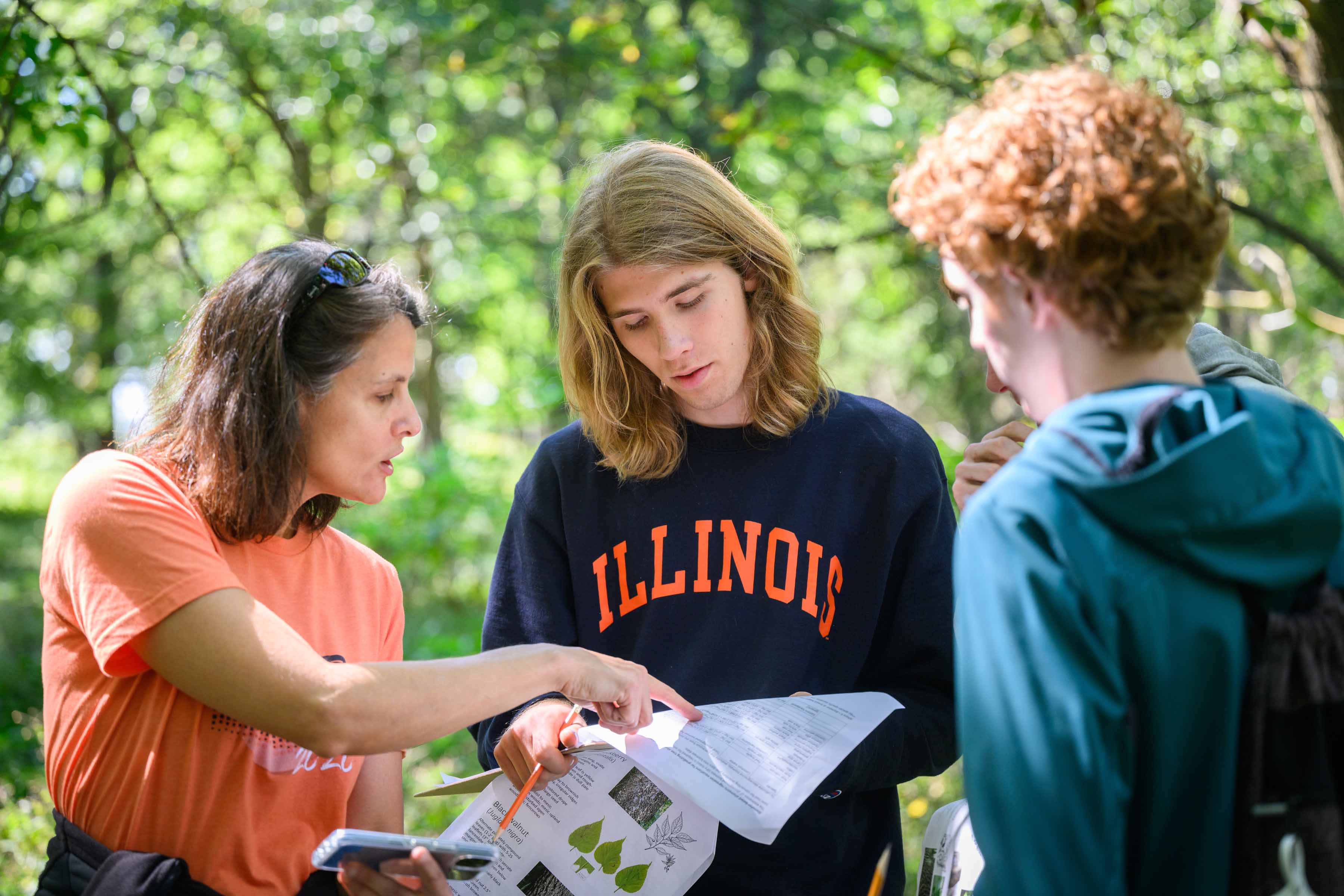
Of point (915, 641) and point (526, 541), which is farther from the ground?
point (526, 541)

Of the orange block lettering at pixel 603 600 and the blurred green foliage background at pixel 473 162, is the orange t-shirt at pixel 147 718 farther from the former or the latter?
the blurred green foliage background at pixel 473 162

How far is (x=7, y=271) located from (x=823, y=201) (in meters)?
8.71

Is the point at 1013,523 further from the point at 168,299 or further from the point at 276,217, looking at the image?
the point at 168,299

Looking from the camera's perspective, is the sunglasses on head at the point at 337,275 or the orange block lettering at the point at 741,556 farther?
the orange block lettering at the point at 741,556

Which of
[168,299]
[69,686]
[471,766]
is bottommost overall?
[471,766]

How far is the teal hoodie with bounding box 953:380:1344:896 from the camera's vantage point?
3.59 ft

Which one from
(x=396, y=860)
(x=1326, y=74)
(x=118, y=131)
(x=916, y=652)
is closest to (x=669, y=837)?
(x=396, y=860)

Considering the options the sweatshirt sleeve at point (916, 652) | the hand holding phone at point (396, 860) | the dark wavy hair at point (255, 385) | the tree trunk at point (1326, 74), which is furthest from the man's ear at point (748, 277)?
the tree trunk at point (1326, 74)

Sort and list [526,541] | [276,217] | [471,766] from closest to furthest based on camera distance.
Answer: [526,541]
[471,766]
[276,217]

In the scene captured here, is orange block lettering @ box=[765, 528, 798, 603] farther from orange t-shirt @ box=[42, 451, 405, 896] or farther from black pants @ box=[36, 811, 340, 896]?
black pants @ box=[36, 811, 340, 896]

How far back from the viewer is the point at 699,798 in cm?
162

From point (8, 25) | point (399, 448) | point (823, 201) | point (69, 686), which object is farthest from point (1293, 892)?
point (823, 201)

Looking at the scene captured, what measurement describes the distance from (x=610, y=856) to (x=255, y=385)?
108 centimetres

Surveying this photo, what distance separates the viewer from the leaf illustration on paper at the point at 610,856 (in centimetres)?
183
